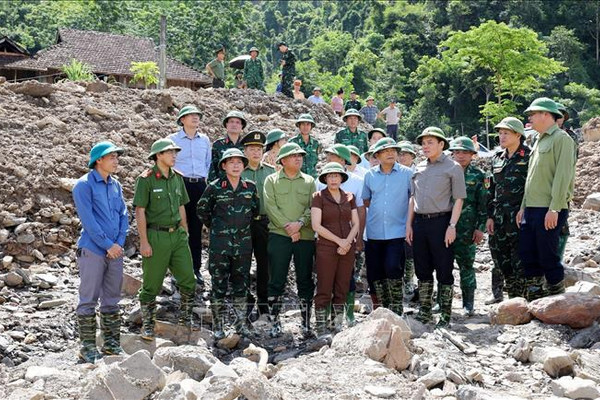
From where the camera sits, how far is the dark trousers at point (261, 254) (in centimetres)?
648

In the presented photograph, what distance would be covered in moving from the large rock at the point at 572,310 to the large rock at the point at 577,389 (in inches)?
51.8

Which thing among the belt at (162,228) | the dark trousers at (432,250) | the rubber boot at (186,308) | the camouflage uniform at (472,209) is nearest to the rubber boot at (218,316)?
the rubber boot at (186,308)

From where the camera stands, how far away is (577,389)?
430 centimetres

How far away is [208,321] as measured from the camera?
21.8 ft

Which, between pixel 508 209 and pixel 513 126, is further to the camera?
pixel 508 209

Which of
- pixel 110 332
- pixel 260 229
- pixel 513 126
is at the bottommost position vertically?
pixel 110 332

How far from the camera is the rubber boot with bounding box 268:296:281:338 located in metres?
6.24

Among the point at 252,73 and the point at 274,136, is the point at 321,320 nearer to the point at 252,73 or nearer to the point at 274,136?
the point at 274,136

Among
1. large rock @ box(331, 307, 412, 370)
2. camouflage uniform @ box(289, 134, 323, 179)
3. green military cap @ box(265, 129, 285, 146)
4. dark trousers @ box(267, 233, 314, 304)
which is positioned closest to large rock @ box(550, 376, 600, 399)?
large rock @ box(331, 307, 412, 370)

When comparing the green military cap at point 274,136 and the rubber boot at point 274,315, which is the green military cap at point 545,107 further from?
the rubber boot at point 274,315

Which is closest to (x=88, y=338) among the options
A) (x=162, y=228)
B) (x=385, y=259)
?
(x=162, y=228)

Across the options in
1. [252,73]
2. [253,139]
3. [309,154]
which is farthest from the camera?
[252,73]

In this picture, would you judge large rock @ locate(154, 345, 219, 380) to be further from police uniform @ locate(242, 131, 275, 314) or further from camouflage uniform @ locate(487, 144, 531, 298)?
camouflage uniform @ locate(487, 144, 531, 298)

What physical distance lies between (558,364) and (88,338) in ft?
12.2
